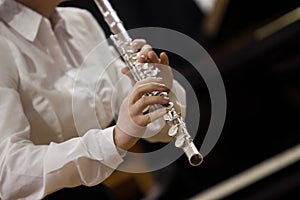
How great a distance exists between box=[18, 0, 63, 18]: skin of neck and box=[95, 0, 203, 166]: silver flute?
66 mm

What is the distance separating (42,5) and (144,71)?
170mm

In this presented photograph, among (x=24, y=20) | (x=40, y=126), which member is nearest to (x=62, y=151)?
(x=40, y=126)

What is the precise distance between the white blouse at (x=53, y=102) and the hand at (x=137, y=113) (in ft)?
0.05

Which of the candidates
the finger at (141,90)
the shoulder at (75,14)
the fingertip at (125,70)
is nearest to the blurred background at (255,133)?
the shoulder at (75,14)

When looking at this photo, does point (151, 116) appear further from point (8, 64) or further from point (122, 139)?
point (8, 64)

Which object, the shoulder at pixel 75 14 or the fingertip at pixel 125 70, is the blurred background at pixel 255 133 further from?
the fingertip at pixel 125 70

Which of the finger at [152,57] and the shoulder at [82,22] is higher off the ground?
the finger at [152,57]

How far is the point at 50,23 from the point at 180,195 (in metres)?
0.95

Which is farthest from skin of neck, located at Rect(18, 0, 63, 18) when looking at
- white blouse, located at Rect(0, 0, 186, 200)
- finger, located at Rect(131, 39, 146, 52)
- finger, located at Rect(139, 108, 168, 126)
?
finger, located at Rect(139, 108, 168, 126)

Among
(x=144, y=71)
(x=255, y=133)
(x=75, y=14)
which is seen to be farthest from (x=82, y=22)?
(x=255, y=133)

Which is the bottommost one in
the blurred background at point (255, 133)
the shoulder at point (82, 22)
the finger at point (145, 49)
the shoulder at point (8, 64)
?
the blurred background at point (255, 133)

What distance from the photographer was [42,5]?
773 millimetres

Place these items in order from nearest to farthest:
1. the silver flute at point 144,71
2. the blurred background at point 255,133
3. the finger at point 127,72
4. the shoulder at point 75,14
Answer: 1. the silver flute at point 144,71
2. the finger at point 127,72
3. the shoulder at point 75,14
4. the blurred background at point 255,133

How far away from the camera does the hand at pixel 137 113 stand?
633mm
